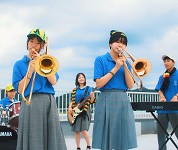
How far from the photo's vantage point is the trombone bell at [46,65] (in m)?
3.60

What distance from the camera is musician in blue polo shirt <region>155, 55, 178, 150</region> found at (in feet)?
19.1

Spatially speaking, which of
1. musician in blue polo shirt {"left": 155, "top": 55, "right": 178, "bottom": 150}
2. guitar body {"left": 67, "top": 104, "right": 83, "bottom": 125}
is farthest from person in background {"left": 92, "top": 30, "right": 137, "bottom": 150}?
guitar body {"left": 67, "top": 104, "right": 83, "bottom": 125}

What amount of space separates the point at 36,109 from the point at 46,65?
43 centimetres

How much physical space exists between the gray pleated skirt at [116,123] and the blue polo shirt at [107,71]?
61 millimetres

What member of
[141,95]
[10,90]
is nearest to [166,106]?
[10,90]

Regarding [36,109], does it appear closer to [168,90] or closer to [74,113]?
[168,90]

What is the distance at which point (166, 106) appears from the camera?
516 centimetres

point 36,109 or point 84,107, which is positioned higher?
point 84,107

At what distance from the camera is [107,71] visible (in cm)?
412

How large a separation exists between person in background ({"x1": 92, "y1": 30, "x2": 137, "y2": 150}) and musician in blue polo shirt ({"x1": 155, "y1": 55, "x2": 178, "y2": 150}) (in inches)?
72.9

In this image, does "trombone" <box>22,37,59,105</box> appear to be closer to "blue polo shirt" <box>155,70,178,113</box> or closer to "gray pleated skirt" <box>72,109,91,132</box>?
"blue polo shirt" <box>155,70,178,113</box>

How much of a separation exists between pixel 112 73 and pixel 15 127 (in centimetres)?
207

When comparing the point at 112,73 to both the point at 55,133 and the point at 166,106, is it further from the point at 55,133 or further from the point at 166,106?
the point at 166,106

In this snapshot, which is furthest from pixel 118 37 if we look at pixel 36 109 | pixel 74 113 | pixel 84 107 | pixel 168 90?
pixel 74 113
